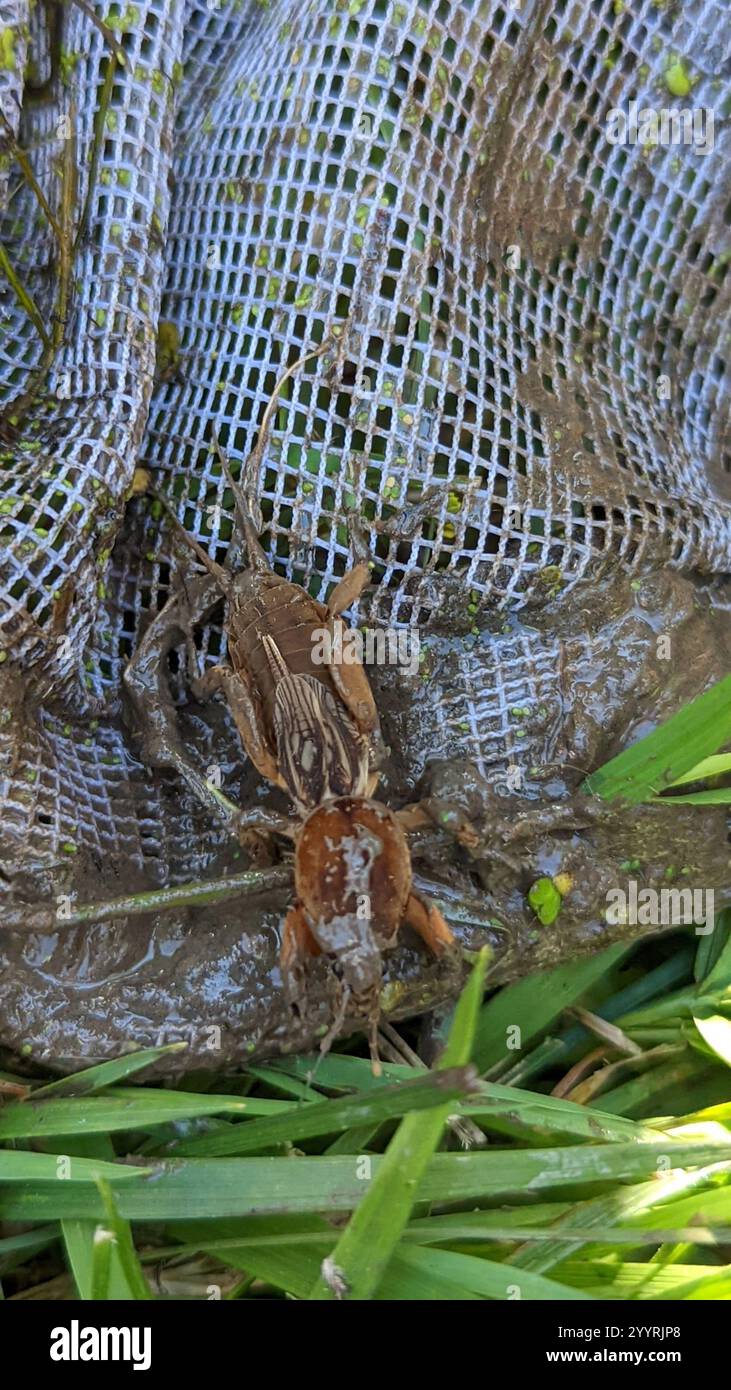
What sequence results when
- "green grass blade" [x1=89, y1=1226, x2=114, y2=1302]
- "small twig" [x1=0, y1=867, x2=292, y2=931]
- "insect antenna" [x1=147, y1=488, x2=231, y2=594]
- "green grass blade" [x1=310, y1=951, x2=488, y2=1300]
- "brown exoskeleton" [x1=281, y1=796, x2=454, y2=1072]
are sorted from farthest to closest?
1. "insect antenna" [x1=147, y1=488, x2=231, y2=594]
2. "small twig" [x1=0, y1=867, x2=292, y2=931]
3. "brown exoskeleton" [x1=281, y1=796, x2=454, y2=1072]
4. "green grass blade" [x1=89, y1=1226, x2=114, y2=1302]
5. "green grass blade" [x1=310, y1=951, x2=488, y2=1300]

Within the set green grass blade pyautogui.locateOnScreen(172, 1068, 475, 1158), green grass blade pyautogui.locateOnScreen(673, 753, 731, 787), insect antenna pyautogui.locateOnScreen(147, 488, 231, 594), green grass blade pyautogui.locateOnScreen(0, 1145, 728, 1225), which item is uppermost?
insect antenna pyautogui.locateOnScreen(147, 488, 231, 594)

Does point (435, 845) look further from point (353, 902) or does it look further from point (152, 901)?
point (152, 901)

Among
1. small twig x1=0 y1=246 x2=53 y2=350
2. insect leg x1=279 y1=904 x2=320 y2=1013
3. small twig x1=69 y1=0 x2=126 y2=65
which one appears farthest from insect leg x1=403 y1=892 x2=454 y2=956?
small twig x1=69 y1=0 x2=126 y2=65

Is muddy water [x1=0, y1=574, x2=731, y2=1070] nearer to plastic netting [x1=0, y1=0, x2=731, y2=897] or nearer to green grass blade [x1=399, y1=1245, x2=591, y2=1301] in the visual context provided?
plastic netting [x1=0, y1=0, x2=731, y2=897]

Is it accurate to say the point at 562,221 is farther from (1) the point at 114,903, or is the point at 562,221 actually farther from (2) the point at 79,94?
(1) the point at 114,903

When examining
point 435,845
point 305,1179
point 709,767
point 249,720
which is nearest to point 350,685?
point 249,720

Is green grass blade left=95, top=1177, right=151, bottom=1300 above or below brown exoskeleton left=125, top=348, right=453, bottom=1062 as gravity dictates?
below

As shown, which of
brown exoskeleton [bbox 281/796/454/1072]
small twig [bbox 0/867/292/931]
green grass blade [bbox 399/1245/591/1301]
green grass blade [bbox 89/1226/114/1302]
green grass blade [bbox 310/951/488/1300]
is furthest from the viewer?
small twig [bbox 0/867/292/931]
